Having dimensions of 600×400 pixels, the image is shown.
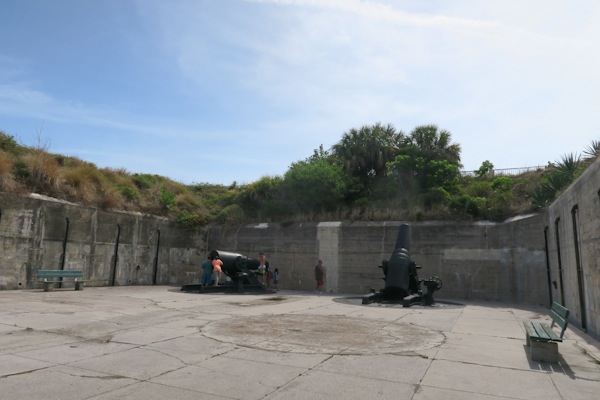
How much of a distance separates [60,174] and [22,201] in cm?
280

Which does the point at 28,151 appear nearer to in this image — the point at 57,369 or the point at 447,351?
the point at 57,369

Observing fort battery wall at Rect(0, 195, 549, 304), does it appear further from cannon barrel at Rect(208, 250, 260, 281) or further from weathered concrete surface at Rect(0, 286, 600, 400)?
weathered concrete surface at Rect(0, 286, 600, 400)

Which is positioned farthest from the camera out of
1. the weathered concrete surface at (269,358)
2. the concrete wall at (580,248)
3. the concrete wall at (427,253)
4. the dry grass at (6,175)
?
the concrete wall at (427,253)

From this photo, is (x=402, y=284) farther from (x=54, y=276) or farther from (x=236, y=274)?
(x=54, y=276)

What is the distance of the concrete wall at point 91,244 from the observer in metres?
13.9

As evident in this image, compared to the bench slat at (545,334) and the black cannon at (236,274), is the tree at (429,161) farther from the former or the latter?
the bench slat at (545,334)

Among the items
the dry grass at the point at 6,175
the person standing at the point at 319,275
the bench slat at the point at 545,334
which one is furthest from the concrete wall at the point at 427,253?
the dry grass at the point at 6,175

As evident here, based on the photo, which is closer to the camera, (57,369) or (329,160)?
(57,369)

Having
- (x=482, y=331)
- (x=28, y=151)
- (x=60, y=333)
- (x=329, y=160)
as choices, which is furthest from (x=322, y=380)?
(x=329, y=160)

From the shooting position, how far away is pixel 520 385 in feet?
14.8

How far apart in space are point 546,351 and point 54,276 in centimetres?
1392

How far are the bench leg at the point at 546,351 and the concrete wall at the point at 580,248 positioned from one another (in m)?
2.34

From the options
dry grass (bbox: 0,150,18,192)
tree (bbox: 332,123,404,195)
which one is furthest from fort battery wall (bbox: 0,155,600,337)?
tree (bbox: 332,123,404,195)

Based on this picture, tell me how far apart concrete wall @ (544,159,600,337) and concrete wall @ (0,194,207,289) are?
15.8m
